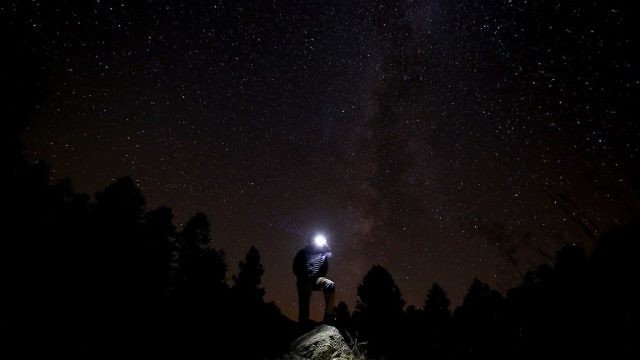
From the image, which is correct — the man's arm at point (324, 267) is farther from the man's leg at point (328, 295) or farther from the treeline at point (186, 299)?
the treeline at point (186, 299)

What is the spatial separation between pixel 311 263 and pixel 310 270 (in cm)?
15

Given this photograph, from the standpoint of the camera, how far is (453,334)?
31.3 meters

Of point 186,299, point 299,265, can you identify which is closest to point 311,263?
point 299,265

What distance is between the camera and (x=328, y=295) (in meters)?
6.92

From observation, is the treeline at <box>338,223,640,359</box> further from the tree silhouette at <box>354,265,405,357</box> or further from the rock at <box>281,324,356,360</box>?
the rock at <box>281,324,356,360</box>

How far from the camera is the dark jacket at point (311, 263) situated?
725 centimetres

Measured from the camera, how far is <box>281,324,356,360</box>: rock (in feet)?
18.2

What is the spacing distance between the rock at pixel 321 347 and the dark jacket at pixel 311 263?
1.34 m

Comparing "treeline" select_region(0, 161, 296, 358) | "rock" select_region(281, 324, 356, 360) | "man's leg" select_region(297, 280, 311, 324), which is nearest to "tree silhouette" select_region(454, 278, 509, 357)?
"treeline" select_region(0, 161, 296, 358)

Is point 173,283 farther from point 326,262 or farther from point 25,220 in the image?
point 326,262

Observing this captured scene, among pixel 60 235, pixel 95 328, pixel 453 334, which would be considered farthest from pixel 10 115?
pixel 453 334

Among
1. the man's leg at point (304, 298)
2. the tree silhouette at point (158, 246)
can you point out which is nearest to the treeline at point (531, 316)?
the man's leg at point (304, 298)

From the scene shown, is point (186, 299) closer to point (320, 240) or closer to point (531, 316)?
point (320, 240)

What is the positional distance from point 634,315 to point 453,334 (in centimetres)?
1604
